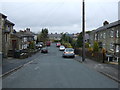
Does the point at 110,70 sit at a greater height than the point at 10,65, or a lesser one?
greater

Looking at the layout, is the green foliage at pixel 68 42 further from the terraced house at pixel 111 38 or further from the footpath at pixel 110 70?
the footpath at pixel 110 70

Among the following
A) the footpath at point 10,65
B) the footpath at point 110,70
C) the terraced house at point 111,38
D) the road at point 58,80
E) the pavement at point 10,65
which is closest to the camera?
the road at point 58,80

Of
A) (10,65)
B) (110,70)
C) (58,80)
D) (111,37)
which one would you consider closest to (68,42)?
(111,37)

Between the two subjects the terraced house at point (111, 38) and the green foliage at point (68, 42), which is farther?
the green foliage at point (68, 42)

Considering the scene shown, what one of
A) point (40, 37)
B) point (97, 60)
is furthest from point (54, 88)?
point (40, 37)

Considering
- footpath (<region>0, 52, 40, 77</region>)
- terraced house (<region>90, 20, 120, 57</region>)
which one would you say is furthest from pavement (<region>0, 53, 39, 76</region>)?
terraced house (<region>90, 20, 120, 57</region>)

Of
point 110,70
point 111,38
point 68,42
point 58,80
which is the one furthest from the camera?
point 68,42

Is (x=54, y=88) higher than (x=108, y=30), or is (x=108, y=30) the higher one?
Result: (x=108, y=30)

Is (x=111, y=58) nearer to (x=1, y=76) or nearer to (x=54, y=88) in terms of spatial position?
(x=1, y=76)

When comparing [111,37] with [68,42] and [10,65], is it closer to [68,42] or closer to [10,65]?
[10,65]

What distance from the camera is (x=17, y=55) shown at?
32.1 metres

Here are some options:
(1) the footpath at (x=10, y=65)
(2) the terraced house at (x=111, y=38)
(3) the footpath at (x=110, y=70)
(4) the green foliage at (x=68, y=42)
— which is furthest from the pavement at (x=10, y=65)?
(4) the green foliage at (x=68, y=42)

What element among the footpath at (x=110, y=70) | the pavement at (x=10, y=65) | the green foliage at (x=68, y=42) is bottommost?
the pavement at (x=10, y=65)

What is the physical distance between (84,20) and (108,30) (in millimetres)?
18045
